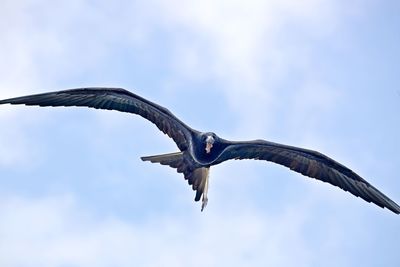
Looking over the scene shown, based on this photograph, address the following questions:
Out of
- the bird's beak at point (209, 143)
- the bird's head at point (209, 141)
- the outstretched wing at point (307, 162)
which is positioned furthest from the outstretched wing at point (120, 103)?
the outstretched wing at point (307, 162)

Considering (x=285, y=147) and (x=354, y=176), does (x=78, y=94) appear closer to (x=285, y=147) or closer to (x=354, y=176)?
(x=285, y=147)

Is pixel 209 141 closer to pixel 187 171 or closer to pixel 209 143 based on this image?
pixel 209 143

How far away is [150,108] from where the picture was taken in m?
21.0

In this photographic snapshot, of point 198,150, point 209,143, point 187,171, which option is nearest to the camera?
point 209,143

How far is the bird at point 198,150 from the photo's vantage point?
807 inches

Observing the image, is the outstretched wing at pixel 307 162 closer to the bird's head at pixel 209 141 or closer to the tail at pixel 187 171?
the bird's head at pixel 209 141

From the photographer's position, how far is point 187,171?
69.5 ft

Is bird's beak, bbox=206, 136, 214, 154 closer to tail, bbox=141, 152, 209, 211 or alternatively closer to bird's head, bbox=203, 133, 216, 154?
bird's head, bbox=203, 133, 216, 154

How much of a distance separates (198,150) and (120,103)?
95.2 inches

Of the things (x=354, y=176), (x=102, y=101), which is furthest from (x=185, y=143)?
(x=354, y=176)

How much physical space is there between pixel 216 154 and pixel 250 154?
1036 mm

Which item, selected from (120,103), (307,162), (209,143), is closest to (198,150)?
(209,143)

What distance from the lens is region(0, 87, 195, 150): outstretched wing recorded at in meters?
20.5

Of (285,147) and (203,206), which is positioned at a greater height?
(285,147)
